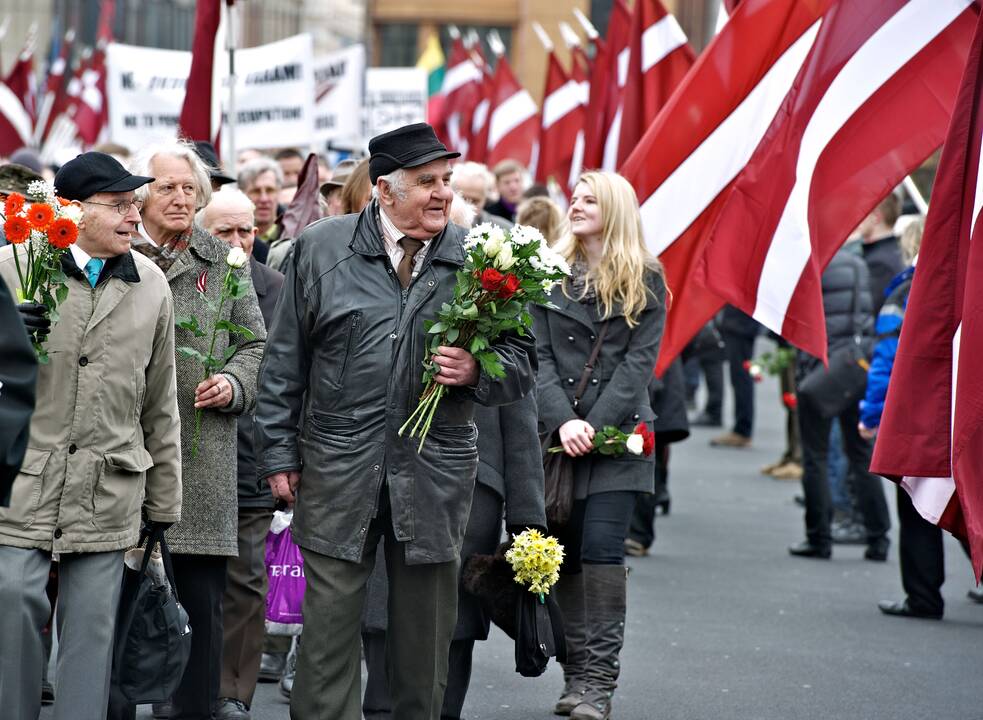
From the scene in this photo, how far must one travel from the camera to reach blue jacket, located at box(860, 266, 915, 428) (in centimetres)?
927

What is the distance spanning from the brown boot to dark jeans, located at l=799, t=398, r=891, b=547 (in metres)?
4.00

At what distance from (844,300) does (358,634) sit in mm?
6409

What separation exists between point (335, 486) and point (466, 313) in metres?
0.68

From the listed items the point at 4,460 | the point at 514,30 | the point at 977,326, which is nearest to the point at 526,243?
the point at 977,326

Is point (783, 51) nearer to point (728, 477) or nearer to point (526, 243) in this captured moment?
point (526, 243)

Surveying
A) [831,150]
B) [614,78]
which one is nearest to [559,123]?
[614,78]

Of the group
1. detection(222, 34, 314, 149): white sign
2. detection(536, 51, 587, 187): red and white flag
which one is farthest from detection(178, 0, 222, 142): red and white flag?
detection(536, 51, 587, 187): red and white flag

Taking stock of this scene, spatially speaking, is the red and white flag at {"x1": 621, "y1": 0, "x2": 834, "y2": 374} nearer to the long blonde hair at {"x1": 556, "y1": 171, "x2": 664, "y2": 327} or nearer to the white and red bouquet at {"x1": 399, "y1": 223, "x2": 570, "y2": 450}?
the long blonde hair at {"x1": 556, "y1": 171, "x2": 664, "y2": 327}

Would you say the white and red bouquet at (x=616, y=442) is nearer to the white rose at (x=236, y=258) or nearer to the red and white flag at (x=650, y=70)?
the white rose at (x=236, y=258)

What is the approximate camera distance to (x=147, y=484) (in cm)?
542

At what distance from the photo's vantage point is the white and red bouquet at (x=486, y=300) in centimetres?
511

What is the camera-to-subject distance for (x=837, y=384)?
1093 centimetres

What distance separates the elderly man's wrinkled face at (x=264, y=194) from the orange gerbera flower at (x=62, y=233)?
4.05m

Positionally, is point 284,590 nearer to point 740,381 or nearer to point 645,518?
point 645,518
